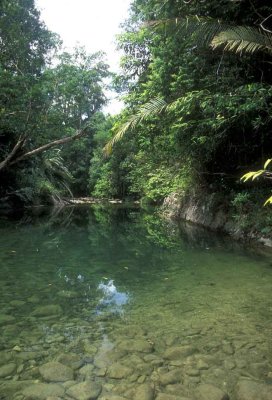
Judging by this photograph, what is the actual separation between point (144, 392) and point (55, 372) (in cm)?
71

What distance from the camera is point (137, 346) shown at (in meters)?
3.02

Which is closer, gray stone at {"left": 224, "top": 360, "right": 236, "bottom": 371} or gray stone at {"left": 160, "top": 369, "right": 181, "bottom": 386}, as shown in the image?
gray stone at {"left": 160, "top": 369, "right": 181, "bottom": 386}

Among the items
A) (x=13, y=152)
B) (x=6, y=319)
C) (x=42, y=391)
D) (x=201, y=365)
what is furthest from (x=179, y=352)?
(x=13, y=152)

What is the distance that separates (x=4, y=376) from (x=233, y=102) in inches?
242

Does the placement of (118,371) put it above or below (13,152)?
below

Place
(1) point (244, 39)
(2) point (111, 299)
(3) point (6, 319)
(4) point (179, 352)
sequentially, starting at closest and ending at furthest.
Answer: (4) point (179, 352)
(3) point (6, 319)
(2) point (111, 299)
(1) point (244, 39)

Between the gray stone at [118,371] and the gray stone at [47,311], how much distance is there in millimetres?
1330

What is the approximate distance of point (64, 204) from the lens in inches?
979

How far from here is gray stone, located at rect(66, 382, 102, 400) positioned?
7.49 feet

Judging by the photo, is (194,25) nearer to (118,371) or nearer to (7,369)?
(118,371)

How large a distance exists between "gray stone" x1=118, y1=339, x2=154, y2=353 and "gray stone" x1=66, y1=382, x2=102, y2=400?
0.60 m

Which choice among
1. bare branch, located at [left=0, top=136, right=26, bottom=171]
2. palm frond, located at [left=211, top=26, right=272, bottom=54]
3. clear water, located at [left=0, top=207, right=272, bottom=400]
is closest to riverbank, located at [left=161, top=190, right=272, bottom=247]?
clear water, located at [left=0, top=207, right=272, bottom=400]

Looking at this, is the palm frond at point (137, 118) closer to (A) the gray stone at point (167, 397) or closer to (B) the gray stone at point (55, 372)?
(B) the gray stone at point (55, 372)

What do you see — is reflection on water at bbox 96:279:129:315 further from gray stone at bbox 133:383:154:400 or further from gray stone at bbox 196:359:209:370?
gray stone at bbox 133:383:154:400
